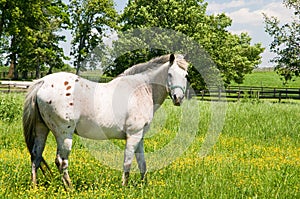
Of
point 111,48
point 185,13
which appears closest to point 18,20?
point 185,13

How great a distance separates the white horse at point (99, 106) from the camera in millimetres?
5164

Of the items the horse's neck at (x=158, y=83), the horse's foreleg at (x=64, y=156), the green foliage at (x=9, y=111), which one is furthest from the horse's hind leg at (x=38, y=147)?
the green foliage at (x=9, y=111)

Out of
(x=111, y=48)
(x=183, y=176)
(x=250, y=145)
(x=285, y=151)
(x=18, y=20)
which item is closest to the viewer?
(x=183, y=176)

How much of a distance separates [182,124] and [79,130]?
618 centimetres

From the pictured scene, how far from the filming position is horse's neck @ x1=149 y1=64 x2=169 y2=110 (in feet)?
18.9

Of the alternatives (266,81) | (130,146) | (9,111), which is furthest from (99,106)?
(266,81)

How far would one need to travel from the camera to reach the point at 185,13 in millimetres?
28500

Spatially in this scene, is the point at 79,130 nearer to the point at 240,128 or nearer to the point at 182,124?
the point at 182,124

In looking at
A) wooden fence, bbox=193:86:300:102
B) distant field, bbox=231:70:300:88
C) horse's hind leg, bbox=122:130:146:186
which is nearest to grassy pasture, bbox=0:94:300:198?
horse's hind leg, bbox=122:130:146:186

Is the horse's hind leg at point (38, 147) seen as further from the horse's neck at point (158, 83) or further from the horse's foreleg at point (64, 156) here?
the horse's neck at point (158, 83)

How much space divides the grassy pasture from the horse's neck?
128 centimetres

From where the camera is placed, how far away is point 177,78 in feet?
18.1

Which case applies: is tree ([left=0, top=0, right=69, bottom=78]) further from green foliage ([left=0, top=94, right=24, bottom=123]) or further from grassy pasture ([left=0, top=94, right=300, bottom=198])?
grassy pasture ([left=0, top=94, right=300, bottom=198])

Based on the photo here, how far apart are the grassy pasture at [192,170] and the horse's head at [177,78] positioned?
1292mm
